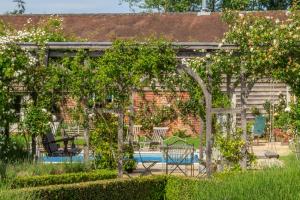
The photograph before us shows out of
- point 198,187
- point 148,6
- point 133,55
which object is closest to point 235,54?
point 133,55

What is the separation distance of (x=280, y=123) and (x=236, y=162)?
1.67 m

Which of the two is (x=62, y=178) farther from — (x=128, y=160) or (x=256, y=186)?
(x=256, y=186)

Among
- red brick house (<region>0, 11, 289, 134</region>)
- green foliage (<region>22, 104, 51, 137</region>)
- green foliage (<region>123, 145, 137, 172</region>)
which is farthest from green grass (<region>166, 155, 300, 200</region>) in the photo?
red brick house (<region>0, 11, 289, 134</region>)

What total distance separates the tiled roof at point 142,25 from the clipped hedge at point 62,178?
46.5 ft

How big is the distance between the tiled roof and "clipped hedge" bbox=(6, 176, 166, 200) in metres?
14.6

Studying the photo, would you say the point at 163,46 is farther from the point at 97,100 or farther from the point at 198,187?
the point at 198,187

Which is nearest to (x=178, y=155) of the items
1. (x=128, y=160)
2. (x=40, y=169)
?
(x=128, y=160)

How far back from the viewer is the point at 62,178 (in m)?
13.2

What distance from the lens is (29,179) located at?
12.6m

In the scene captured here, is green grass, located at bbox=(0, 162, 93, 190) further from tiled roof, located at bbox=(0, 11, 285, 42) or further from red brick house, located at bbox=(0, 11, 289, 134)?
tiled roof, located at bbox=(0, 11, 285, 42)

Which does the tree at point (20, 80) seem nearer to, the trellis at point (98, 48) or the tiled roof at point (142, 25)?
the trellis at point (98, 48)

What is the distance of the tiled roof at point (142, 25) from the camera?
28.7 m

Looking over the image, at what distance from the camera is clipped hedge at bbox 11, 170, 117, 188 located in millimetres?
12469

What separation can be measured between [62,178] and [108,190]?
98cm
